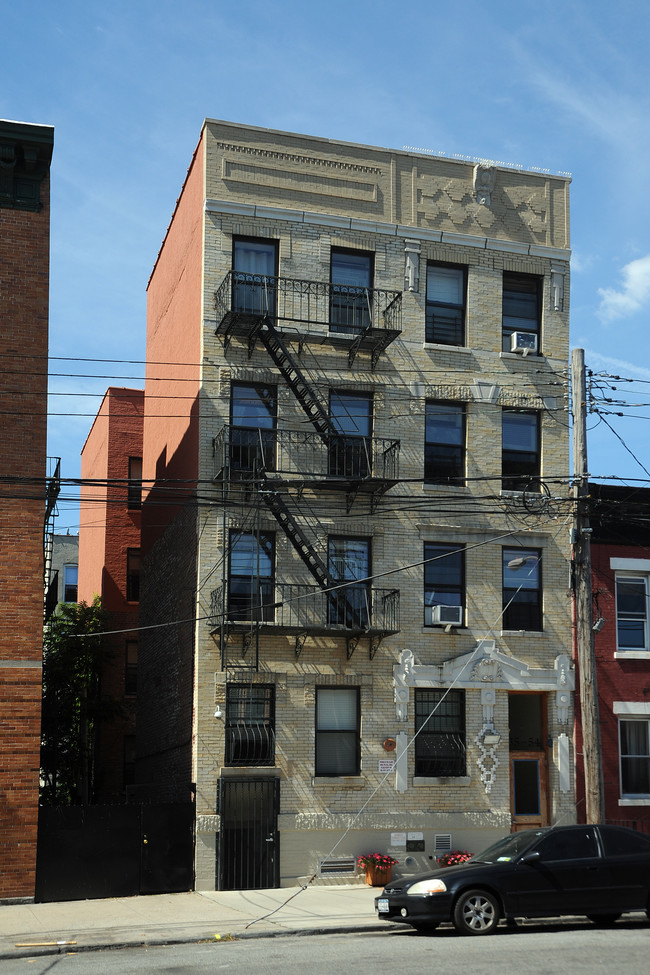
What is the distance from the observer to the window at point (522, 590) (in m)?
26.7

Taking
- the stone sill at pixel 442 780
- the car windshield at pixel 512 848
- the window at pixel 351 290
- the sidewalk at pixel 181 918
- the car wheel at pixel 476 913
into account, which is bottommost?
the sidewalk at pixel 181 918

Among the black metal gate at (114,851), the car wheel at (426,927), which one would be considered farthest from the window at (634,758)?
the car wheel at (426,927)

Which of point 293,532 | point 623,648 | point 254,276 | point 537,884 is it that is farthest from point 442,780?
point 254,276

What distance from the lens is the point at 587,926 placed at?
55.5 ft

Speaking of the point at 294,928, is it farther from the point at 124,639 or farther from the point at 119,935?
the point at 124,639

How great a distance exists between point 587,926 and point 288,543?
1080cm

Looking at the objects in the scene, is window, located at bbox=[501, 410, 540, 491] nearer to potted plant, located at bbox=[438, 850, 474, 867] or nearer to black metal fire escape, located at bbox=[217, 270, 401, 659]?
black metal fire escape, located at bbox=[217, 270, 401, 659]

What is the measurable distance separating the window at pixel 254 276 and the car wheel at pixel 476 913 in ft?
44.8

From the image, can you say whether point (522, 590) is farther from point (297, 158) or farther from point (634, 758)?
point (297, 158)

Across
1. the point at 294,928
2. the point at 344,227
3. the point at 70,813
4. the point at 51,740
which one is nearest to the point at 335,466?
the point at 344,227

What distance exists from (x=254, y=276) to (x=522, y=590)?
9307 millimetres

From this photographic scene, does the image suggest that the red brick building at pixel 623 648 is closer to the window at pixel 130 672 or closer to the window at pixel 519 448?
the window at pixel 519 448

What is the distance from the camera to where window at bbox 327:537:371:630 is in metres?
25.2

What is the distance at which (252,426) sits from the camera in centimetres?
2550
